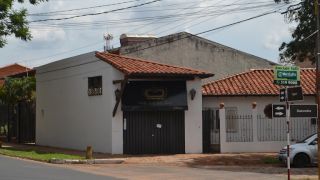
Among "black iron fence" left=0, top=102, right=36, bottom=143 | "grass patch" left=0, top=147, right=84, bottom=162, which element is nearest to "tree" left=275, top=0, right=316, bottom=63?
"grass patch" left=0, top=147, right=84, bottom=162

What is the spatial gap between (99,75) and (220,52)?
35.7 feet

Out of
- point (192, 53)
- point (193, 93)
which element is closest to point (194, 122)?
point (193, 93)

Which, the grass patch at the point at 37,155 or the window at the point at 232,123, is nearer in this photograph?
the grass patch at the point at 37,155

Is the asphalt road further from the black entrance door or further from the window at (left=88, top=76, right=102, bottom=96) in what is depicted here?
the window at (left=88, top=76, right=102, bottom=96)

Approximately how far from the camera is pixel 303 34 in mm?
24578

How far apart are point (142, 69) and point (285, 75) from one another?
12793 mm

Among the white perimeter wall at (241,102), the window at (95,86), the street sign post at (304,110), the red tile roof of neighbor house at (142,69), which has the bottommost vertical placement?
the street sign post at (304,110)

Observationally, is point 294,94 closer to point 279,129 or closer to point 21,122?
point 279,129

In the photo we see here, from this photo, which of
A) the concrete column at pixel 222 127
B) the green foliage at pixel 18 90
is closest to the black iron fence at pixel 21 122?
the green foliage at pixel 18 90

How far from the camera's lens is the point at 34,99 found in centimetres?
4041

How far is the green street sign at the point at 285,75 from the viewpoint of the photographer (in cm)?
1583

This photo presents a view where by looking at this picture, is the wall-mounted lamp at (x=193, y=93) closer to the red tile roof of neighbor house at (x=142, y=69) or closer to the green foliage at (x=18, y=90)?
the red tile roof of neighbor house at (x=142, y=69)

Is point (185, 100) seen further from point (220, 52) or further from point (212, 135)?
point (220, 52)

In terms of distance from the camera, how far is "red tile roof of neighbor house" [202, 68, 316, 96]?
31.4m
